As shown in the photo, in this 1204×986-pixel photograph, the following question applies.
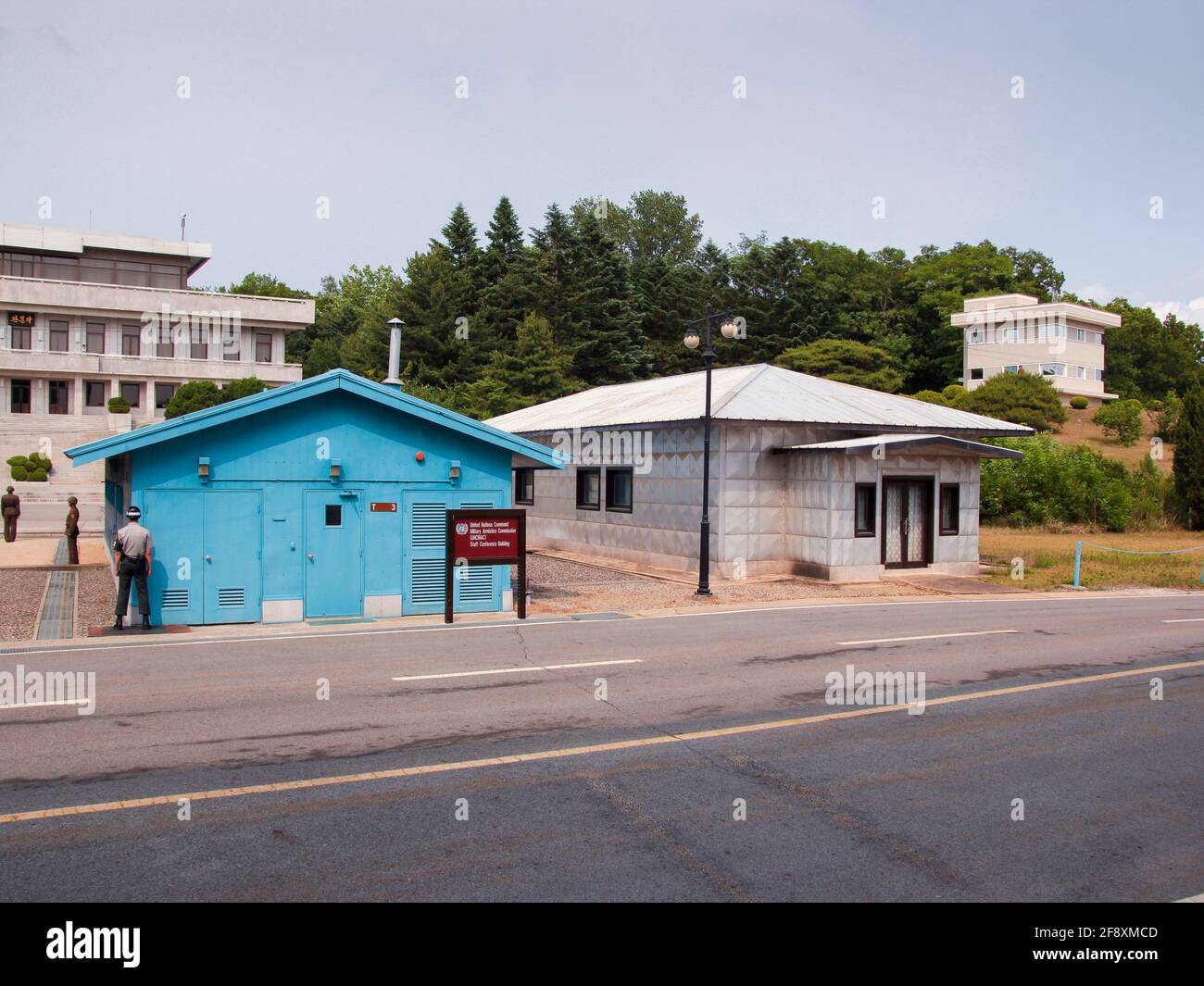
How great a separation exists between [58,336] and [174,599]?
52.1 metres

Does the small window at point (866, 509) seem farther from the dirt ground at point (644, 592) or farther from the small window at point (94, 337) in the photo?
the small window at point (94, 337)

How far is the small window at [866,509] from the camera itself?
83.8 ft

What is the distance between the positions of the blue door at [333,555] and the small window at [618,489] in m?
13.6

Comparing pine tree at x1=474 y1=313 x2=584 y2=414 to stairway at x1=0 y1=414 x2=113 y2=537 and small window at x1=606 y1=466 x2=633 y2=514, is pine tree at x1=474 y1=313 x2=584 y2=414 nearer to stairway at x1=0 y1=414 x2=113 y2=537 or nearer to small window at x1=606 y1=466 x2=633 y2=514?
stairway at x1=0 y1=414 x2=113 y2=537

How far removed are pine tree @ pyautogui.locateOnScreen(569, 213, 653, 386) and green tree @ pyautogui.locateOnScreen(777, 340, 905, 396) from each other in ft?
32.3

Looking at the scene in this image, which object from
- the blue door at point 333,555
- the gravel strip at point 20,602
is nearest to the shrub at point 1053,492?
the blue door at point 333,555

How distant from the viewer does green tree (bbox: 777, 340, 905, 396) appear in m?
61.4

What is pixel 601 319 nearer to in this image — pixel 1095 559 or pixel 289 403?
pixel 1095 559

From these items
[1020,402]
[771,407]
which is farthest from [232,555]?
[1020,402]

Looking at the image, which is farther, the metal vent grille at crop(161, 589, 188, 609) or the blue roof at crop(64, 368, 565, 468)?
the metal vent grille at crop(161, 589, 188, 609)

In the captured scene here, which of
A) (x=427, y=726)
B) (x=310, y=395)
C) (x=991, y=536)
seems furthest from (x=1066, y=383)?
(x=427, y=726)

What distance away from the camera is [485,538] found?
17.9 m

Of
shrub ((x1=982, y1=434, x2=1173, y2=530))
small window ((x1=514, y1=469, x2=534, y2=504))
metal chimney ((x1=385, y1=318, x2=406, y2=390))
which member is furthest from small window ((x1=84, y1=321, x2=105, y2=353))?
shrub ((x1=982, y1=434, x2=1173, y2=530))
